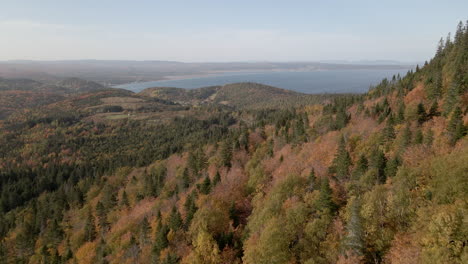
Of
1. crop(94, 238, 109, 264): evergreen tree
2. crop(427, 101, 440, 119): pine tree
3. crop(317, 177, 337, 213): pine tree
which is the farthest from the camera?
crop(427, 101, 440, 119): pine tree

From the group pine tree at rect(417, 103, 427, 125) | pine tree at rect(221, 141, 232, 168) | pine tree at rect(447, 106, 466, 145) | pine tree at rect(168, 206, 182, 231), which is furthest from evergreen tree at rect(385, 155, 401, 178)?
pine tree at rect(221, 141, 232, 168)

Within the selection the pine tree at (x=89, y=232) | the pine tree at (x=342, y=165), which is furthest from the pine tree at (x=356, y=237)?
the pine tree at (x=89, y=232)

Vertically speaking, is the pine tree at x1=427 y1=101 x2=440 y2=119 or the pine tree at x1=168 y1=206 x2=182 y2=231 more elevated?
the pine tree at x1=427 y1=101 x2=440 y2=119

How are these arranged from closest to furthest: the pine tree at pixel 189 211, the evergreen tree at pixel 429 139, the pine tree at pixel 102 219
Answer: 1. the evergreen tree at pixel 429 139
2. the pine tree at pixel 189 211
3. the pine tree at pixel 102 219

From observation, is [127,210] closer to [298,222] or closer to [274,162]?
[274,162]

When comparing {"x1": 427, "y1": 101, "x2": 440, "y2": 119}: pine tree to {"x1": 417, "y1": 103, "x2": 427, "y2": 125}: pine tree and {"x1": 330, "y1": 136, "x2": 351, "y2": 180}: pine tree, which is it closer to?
{"x1": 417, "y1": 103, "x2": 427, "y2": 125}: pine tree

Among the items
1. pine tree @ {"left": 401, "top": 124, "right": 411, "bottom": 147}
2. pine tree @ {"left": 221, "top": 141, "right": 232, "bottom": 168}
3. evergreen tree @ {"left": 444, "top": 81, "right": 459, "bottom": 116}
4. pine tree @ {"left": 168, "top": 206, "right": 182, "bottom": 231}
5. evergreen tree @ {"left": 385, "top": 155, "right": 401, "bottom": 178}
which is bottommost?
pine tree @ {"left": 168, "top": 206, "right": 182, "bottom": 231}

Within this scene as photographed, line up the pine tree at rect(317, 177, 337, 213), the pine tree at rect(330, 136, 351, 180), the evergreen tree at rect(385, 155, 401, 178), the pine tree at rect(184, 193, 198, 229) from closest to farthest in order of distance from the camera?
the pine tree at rect(317, 177, 337, 213) → the evergreen tree at rect(385, 155, 401, 178) → the pine tree at rect(330, 136, 351, 180) → the pine tree at rect(184, 193, 198, 229)

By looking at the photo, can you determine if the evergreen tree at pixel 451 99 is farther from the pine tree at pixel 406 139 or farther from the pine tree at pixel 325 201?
the pine tree at pixel 325 201

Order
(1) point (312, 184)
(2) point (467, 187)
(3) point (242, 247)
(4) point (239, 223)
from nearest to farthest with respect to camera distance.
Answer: (2) point (467, 187) → (3) point (242, 247) → (1) point (312, 184) → (4) point (239, 223)

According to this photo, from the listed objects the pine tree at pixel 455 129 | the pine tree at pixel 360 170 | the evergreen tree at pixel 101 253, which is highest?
the pine tree at pixel 455 129

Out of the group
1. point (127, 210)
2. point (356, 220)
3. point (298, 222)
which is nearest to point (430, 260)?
point (356, 220)
